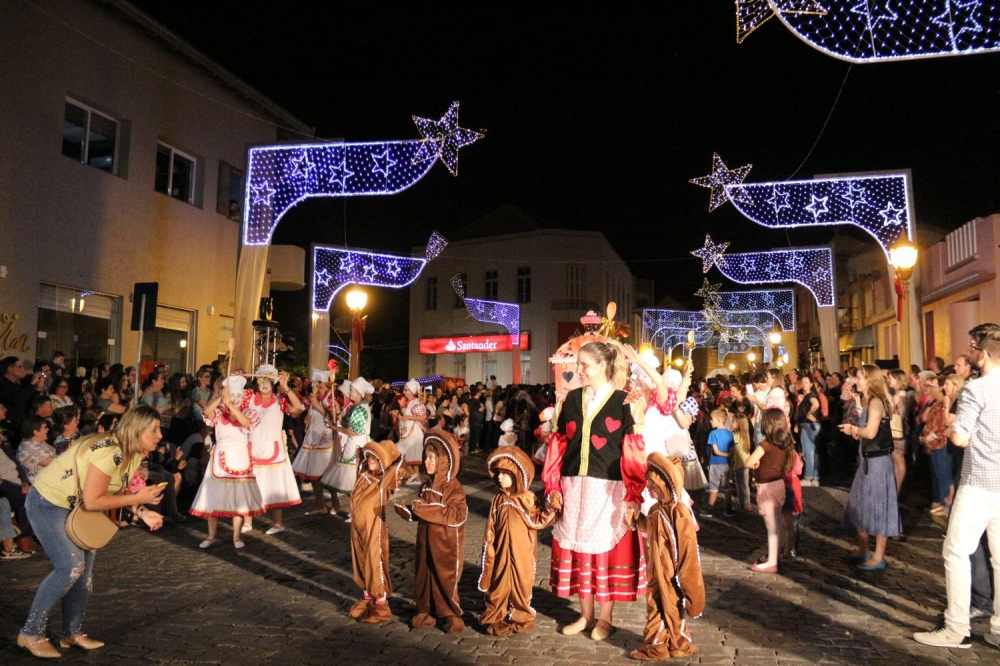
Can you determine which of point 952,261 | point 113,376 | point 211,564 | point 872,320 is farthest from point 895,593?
point 872,320

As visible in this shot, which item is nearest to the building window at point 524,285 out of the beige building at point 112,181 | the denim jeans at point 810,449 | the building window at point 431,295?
the building window at point 431,295

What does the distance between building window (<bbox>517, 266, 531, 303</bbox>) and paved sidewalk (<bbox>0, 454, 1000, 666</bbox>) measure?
1191 inches

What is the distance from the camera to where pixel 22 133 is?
489 inches

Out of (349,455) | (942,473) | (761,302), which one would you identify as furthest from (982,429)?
(761,302)

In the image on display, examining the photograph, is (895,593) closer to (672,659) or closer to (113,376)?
(672,659)

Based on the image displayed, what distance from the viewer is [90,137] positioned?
14141 millimetres

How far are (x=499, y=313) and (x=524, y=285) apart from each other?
4123 millimetres

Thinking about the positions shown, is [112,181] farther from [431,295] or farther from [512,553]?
[431,295]

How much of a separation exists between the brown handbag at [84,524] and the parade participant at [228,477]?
3.08m

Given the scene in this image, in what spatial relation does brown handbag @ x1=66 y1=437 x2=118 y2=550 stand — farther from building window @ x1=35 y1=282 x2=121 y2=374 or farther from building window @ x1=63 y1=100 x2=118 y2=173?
building window @ x1=63 y1=100 x2=118 y2=173

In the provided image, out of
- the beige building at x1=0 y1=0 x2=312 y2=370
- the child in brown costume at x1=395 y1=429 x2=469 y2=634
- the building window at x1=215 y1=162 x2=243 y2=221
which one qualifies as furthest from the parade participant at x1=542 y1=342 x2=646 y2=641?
the building window at x1=215 y1=162 x2=243 y2=221

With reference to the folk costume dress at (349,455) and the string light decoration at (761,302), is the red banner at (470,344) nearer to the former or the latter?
the string light decoration at (761,302)

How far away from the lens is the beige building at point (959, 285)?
1678cm

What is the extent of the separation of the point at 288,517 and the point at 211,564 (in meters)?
2.68
